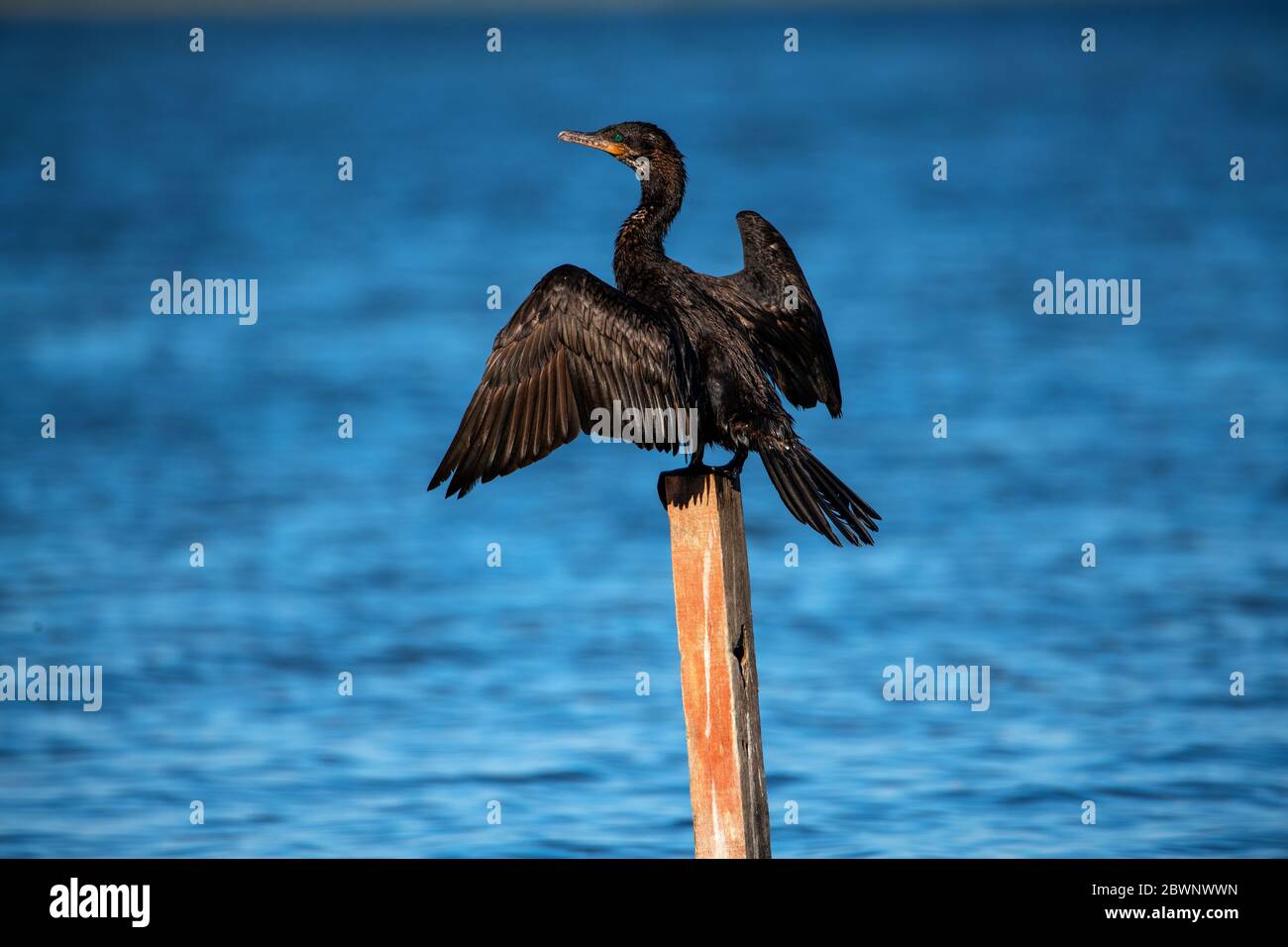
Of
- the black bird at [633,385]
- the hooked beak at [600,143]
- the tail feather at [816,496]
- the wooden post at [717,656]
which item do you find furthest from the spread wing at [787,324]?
the wooden post at [717,656]

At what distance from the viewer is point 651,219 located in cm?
723

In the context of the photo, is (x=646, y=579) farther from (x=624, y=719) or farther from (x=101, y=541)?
(x=101, y=541)

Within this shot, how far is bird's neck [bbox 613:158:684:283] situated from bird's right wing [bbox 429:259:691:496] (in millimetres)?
704

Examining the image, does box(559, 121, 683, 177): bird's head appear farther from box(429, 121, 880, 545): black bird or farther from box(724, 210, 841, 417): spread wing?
box(429, 121, 880, 545): black bird

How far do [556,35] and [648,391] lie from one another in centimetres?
7158

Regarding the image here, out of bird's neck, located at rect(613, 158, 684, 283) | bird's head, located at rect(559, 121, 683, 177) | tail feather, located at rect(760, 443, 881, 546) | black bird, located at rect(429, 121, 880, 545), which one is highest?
bird's head, located at rect(559, 121, 683, 177)

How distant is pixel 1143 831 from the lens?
27.9 feet

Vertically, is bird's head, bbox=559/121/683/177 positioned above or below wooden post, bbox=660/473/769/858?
above

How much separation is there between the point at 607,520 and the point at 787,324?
23.2ft

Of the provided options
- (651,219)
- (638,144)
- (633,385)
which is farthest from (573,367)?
(638,144)

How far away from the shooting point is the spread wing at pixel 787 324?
24.0ft

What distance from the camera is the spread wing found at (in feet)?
24.0

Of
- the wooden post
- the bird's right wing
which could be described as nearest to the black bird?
the bird's right wing

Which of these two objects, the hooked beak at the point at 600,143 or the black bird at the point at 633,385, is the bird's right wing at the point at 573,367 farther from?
the hooked beak at the point at 600,143
